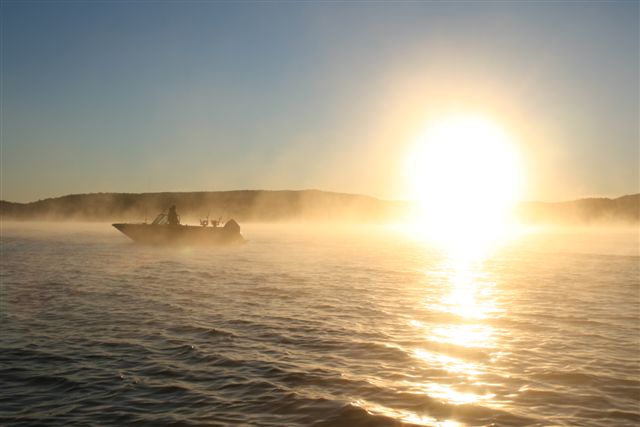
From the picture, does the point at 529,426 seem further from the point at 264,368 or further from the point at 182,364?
the point at 182,364

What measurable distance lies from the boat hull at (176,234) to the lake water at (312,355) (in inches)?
1478

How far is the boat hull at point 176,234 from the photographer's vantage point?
228ft

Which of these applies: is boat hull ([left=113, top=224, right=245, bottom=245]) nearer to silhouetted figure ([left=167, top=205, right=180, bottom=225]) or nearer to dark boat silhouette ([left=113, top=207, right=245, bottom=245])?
dark boat silhouette ([left=113, top=207, right=245, bottom=245])

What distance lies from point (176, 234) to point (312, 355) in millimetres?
57564

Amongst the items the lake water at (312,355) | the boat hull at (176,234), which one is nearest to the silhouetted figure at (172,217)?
the boat hull at (176,234)

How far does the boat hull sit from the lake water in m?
37.6

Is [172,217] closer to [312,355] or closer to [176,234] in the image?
[176,234]

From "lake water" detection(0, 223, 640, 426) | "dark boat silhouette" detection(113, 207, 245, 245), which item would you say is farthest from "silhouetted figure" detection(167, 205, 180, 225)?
"lake water" detection(0, 223, 640, 426)

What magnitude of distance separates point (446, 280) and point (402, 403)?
28019 mm

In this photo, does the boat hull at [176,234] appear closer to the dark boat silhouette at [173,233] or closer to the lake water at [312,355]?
the dark boat silhouette at [173,233]

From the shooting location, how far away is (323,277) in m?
37.5

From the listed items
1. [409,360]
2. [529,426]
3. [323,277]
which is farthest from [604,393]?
[323,277]

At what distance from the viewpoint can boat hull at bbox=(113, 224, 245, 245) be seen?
69500mm

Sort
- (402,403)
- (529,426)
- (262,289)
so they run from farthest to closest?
1. (262,289)
2. (402,403)
3. (529,426)
